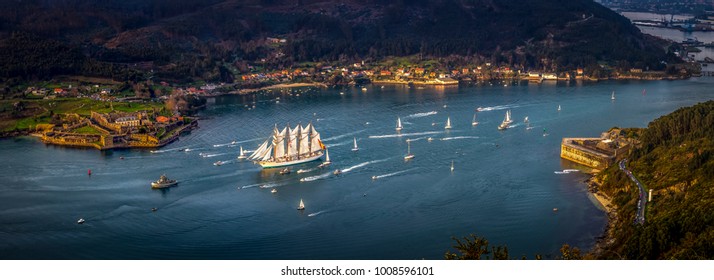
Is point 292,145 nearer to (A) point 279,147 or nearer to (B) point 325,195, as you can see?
(A) point 279,147

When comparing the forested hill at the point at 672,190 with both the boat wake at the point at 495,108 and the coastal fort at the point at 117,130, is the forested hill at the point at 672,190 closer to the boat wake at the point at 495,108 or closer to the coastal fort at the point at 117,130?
the boat wake at the point at 495,108

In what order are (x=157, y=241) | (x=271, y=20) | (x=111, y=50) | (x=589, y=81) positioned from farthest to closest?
1. (x=271, y=20)
2. (x=111, y=50)
3. (x=589, y=81)
4. (x=157, y=241)

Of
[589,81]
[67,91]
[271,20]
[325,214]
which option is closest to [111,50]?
[67,91]

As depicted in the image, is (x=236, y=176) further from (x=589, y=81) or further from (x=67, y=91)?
(x=589, y=81)

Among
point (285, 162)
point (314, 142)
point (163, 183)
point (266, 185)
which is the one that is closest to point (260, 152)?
point (285, 162)

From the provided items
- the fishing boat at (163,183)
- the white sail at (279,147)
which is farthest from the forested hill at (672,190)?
the fishing boat at (163,183)

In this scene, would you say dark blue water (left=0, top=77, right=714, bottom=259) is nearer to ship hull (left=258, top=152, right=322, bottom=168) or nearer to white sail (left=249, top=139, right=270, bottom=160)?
ship hull (left=258, top=152, right=322, bottom=168)
